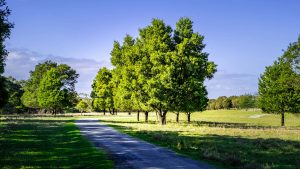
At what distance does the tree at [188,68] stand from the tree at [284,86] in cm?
1580

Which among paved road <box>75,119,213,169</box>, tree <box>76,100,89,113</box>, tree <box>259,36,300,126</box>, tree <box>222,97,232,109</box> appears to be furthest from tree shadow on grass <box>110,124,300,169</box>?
tree <box>222,97,232,109</box>

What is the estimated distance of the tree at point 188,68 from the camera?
5066 centimetres

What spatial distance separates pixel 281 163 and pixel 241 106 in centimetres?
15798

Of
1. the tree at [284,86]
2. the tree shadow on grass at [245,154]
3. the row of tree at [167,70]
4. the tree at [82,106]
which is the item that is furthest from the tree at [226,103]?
the tree shadow on grass at [245,154]

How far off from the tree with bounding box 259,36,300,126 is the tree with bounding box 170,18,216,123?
15802mm

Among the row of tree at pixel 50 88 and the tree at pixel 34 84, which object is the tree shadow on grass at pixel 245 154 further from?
the tree at pixel 34 84

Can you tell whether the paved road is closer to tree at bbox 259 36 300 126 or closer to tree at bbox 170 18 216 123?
tree at bbox 170 18 216 123

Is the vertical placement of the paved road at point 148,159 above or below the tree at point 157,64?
below

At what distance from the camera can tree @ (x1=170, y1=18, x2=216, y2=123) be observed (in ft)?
166

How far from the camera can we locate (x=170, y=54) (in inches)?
2012

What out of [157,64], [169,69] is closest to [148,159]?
[169,69]

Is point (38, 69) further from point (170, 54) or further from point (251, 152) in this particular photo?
point (251, 152)

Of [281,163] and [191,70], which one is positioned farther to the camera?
[191,70]

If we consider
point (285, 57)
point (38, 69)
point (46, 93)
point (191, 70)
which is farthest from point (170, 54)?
point (38, 69)
